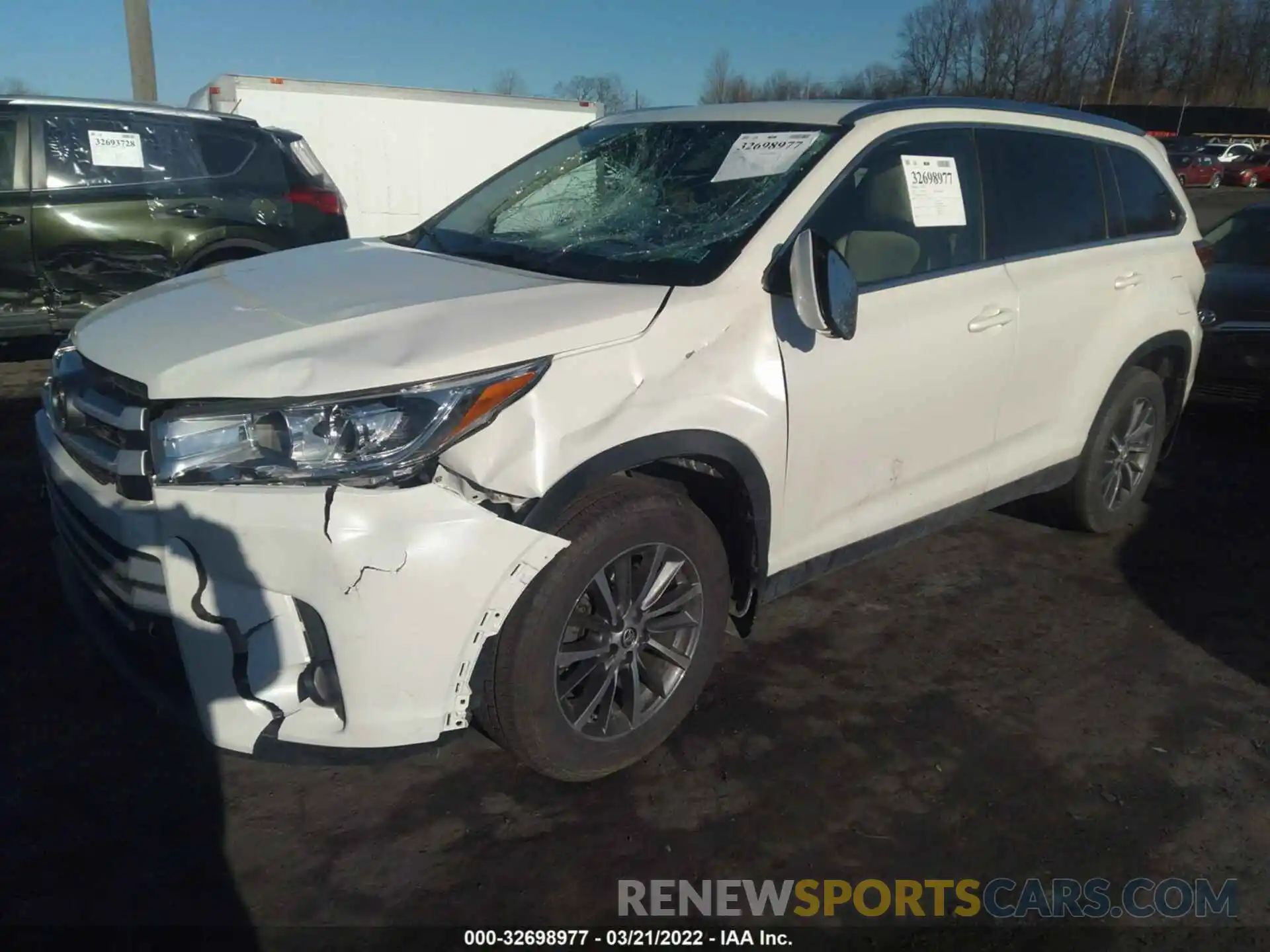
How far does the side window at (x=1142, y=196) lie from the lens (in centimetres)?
418

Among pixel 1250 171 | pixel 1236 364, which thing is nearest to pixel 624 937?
pixel 1236 364

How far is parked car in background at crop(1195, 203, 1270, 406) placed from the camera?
5.87 m

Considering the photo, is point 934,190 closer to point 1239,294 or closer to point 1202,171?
point 1239,294

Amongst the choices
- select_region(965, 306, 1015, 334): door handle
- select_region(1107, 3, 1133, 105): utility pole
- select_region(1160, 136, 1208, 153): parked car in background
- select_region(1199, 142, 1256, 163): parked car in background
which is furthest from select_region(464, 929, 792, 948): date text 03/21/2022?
select_region(1107, 3, 1133, 105): utility pole

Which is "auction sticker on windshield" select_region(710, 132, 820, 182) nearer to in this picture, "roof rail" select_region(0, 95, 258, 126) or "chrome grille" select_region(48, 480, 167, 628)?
"chrome grille" select_region(48, 480, 167, 628)

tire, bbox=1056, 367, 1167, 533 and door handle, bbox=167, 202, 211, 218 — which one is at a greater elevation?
door handle, bbox=167, 202, 211, 218

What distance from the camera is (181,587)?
2172 mm

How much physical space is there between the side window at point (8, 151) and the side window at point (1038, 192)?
6263 millimetres

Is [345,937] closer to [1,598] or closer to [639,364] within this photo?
[639,364]

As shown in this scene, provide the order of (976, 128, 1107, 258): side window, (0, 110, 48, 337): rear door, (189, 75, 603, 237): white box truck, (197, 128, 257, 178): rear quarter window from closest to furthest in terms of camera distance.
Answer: (976, 128, 1107, 258): side window, (0, 110, 48, 337): rear door, (197, 128, 257, 178): rear quarter window, (189, 75, 603, 237): white box truck

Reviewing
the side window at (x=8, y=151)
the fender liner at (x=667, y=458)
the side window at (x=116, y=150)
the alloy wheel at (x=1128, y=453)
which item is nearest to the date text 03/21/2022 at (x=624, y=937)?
the fender liner at (x=667, y=458)

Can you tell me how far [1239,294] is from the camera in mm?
6176

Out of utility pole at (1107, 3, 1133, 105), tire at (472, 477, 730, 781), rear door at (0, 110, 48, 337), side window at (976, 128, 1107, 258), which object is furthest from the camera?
utility pole at (1107, 3, 1133, 105)

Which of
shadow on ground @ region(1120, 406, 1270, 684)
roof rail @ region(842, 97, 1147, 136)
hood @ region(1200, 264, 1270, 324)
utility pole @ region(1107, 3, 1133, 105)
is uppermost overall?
utility pole @ region(1107, 3, 1133, 105)
